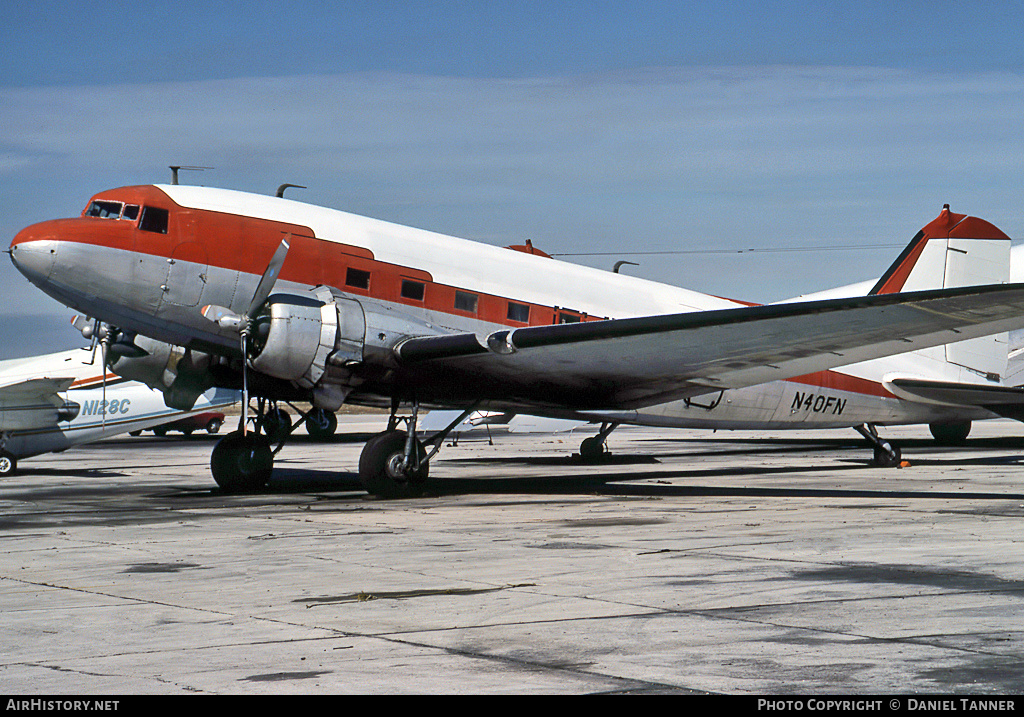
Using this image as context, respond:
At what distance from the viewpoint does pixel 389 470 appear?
16.8m

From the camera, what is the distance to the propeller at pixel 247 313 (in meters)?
16.2

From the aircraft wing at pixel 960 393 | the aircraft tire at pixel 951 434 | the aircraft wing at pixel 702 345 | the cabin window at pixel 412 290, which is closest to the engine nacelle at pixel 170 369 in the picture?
the cabin window at pixel 412 290

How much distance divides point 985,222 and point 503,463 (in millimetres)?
13162

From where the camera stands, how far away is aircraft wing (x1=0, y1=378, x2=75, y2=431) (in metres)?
23.9

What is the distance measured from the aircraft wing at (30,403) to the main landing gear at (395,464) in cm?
1016

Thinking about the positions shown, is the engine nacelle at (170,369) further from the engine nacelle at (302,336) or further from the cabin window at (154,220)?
the engine nacelle at (302,336)

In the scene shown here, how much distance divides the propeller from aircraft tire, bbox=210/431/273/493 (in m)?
1.68

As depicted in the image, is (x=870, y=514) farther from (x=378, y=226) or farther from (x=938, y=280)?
(x=938, y=280)

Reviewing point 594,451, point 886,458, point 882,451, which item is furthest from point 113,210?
point 886,458

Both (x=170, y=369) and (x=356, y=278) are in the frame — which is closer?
(x=356, y=278)

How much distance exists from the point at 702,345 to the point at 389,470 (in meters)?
5.23

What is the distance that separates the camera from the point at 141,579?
9.31 m

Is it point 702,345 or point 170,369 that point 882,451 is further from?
point 170,369

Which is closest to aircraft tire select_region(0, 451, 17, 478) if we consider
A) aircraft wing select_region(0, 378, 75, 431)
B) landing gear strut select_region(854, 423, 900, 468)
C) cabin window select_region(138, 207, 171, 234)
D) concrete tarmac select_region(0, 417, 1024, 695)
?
aircraft wing select_region(0, 378, 75, 431)
